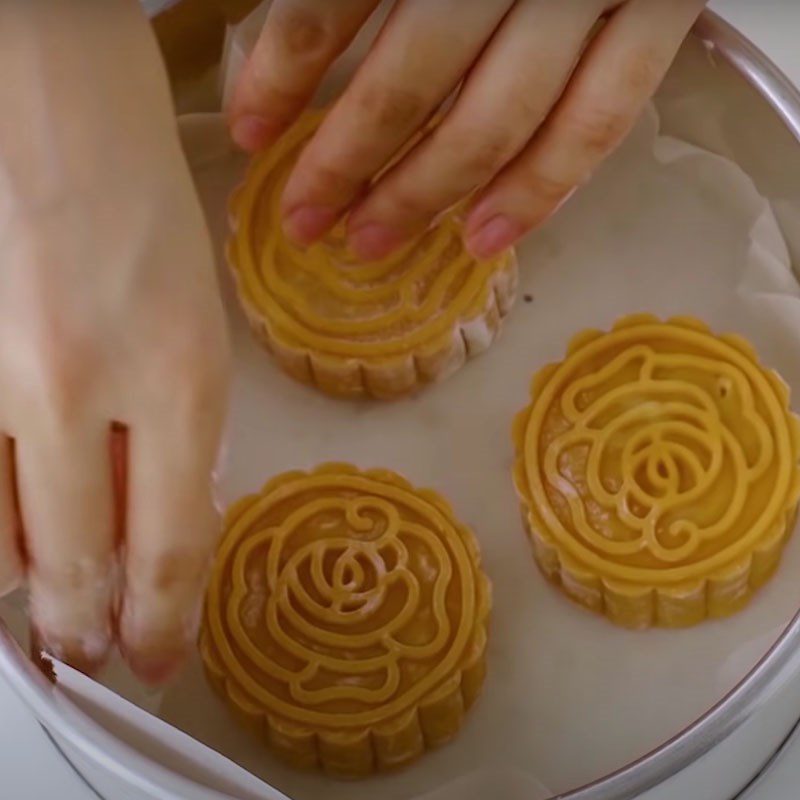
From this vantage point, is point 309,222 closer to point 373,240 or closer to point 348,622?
point 373,240

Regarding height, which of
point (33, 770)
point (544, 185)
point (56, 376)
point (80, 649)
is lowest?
point (33, 770)

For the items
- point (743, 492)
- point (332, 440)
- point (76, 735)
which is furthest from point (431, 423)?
point (76, 735)

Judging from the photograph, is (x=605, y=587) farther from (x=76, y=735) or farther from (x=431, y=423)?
(x=76, y=735)

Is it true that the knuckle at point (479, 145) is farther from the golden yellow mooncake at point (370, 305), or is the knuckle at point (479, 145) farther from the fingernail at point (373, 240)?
the golden yellow mooncake at point (370, 305)

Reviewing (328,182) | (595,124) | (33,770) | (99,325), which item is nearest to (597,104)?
(595,124)

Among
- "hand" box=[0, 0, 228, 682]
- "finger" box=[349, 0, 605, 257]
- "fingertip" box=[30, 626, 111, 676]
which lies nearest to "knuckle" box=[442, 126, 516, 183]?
"finger" box=[349, 0, 605, 257]

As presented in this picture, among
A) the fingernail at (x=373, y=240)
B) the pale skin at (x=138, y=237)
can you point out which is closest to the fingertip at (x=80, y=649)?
the pale skin at (x=138, y=237)
